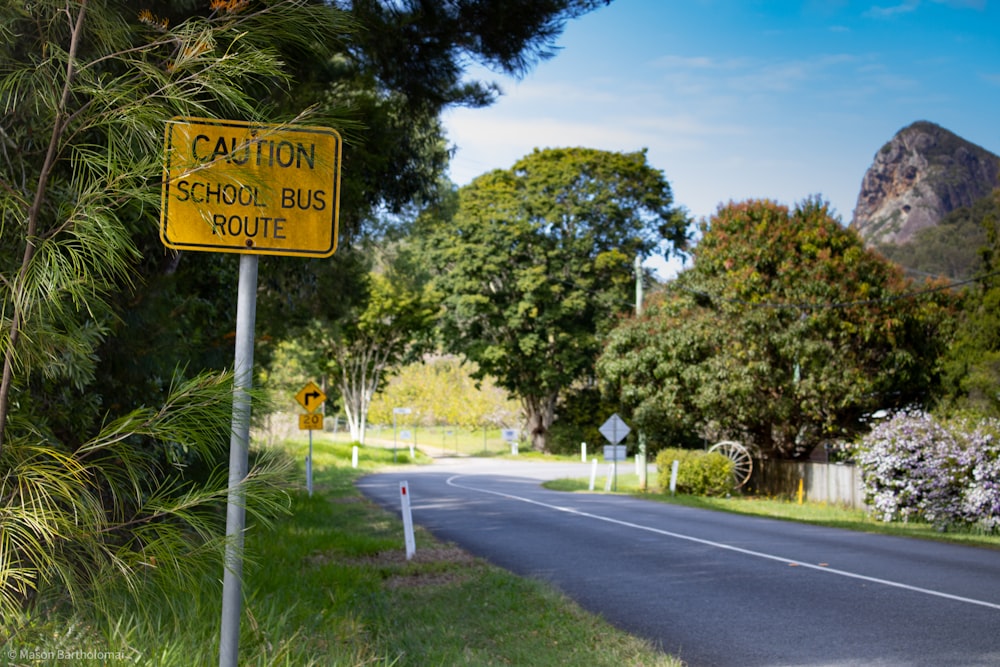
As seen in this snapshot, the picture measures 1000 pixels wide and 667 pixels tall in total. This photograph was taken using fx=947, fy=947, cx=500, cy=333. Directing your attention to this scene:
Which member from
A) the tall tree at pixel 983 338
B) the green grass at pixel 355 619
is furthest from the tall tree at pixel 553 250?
the green grass at pixel 355 619

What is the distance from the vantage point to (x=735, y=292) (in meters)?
24.8

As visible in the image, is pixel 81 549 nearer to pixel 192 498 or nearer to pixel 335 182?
pixel 192 498

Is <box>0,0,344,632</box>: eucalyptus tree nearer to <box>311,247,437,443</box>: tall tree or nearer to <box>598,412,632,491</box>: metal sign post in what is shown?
<box>598,412,632,491</box>: metal sign post

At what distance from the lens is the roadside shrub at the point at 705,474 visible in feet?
83.1

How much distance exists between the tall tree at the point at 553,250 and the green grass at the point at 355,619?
1252 inches

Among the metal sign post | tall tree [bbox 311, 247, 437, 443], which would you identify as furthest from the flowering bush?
tall tree [bbox 311, 247, 437, 443]

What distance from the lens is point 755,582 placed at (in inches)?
383

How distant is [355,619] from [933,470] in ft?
44.0

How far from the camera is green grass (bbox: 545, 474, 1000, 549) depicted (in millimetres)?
15383

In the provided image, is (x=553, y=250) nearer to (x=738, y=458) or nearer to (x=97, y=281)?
(x=738, y=458)

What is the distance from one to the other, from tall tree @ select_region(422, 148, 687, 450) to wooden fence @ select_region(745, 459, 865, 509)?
16.5 metres

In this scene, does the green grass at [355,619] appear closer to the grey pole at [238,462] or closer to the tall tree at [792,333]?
the grey pole at [238,462]

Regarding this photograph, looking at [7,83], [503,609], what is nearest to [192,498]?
[7,83]

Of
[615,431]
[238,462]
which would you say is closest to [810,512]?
[615,431]
